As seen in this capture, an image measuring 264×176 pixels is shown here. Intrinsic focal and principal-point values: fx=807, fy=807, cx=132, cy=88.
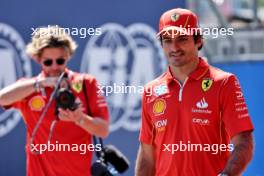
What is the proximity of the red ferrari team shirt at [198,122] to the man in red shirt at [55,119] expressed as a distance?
1.02 metres

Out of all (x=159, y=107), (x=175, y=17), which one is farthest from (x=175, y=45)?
(x=159, y=107)

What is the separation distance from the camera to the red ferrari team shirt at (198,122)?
455 centimetres

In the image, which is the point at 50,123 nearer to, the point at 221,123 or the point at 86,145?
the point at 86,145

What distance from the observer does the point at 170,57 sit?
4.79 m

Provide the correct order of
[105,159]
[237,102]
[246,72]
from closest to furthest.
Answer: [237,102], [105,159], [246,72]

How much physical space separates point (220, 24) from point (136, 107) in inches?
51.6

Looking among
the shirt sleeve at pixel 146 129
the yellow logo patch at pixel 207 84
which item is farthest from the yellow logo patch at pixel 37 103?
the yellow logo patch at pixel 207 84

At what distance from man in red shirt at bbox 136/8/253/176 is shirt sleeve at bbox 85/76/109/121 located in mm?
904

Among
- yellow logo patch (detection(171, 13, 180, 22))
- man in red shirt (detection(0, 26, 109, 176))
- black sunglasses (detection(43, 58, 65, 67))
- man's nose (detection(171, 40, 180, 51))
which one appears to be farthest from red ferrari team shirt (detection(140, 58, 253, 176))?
black sunglasses (detection(43, 58, 65, 67))

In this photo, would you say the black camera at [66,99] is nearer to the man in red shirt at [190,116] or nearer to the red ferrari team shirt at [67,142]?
the red ferrari team shirt at [67,142]

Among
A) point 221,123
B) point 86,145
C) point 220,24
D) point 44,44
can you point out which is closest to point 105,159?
point 86,145

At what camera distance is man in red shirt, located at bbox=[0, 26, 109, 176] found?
575 centimetres

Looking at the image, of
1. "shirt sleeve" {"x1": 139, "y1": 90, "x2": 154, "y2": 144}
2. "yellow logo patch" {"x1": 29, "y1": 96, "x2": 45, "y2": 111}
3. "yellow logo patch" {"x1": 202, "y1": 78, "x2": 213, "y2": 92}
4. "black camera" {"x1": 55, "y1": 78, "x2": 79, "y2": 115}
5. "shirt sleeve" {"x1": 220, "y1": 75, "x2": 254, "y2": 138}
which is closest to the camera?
"shirt sleeve" {"x1": 220, "y1": 75, "x2": 254, "y2": 138}

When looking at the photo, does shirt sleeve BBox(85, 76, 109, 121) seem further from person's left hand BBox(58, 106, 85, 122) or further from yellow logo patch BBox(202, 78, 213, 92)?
yellow logo patch BBox(202, 78, 213, 92)
